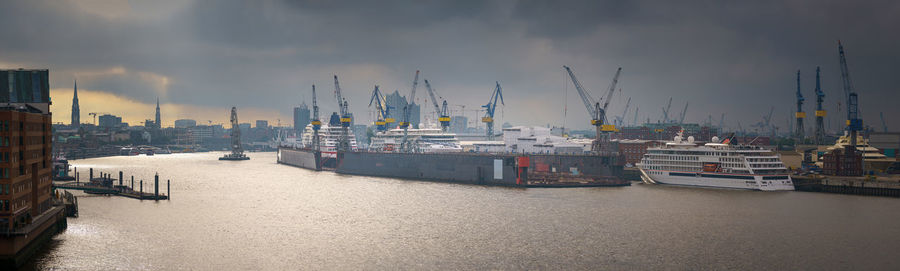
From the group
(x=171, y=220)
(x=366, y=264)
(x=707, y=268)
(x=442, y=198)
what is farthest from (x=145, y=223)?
(x=707, y=268)

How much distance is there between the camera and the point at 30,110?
103 ft

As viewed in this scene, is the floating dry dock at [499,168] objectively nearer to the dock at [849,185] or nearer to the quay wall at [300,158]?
the quay wall at [300,158]

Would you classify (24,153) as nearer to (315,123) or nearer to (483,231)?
(483,231)

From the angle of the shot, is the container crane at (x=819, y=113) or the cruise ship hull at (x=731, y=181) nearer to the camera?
the cruise ship hull at (x=731, y=181)

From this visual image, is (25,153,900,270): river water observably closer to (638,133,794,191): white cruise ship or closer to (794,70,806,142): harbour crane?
(638,133,794,191): white cruise ship

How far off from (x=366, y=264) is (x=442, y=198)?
991 inches

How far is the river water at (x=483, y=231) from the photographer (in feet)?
95.3

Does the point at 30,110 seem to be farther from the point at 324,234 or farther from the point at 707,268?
the point at 707,268

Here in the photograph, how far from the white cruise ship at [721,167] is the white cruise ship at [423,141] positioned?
39.2 m

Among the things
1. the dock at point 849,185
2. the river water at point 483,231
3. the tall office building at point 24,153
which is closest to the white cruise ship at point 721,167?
the dock at point 849,185

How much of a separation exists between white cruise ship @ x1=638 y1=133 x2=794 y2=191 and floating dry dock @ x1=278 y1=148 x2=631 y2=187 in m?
5.03

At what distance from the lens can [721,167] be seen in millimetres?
60281

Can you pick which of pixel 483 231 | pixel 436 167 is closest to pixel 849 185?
pixel 483 231

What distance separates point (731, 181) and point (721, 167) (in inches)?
75.4
